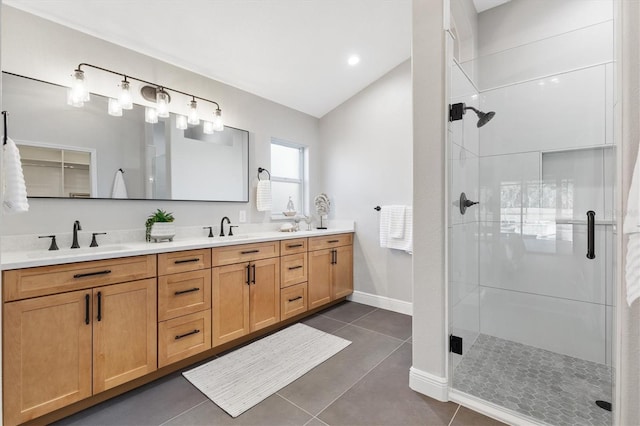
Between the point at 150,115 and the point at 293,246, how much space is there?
166 cm

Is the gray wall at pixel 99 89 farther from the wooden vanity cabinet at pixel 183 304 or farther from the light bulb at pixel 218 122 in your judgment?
the wooden vanity cabinet at pixel 183 304

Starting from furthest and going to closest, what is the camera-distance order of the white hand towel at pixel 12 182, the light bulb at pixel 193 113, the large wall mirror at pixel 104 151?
the light bulb at pixel 193 113
the large wall mirror at pixel 104 151
the white hand towel at pixel 12 182

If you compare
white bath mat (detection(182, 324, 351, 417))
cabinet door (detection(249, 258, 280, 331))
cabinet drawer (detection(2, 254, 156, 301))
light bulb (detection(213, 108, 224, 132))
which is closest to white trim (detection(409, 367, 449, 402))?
white bath mat (detection(182, 324, 351, 417))

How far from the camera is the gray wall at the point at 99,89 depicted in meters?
1.94

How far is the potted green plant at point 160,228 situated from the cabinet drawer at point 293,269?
39.0 inches

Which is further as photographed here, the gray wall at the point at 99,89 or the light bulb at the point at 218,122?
the light bulb at the point at 218,122

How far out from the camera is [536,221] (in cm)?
218

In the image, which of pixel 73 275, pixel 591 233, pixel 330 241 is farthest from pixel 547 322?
pixel 73 275

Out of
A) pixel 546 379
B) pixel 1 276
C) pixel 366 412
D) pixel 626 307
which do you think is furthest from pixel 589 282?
pixel 1 276

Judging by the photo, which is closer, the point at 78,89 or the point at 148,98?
the point at 78,89

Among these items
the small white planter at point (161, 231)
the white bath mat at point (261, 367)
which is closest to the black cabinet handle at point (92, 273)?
the small white planter at point (161, 231)

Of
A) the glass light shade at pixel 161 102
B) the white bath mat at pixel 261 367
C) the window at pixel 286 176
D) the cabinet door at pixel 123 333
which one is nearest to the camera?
the cabinet door at pixel 123 333

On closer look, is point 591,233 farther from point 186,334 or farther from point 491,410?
point 186,334

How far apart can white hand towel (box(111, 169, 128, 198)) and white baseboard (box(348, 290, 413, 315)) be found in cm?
264
